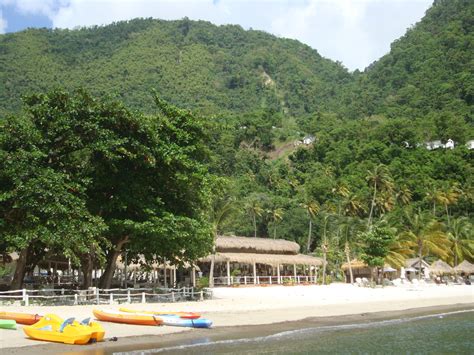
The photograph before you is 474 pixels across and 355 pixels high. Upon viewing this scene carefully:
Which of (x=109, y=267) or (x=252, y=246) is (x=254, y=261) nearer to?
(x=252, y=246)

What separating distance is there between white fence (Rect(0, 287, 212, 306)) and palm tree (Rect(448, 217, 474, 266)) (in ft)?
110

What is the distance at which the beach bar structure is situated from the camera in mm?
39938

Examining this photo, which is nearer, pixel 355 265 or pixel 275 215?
pixel 355 265

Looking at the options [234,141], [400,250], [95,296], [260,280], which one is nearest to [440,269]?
[400,250]

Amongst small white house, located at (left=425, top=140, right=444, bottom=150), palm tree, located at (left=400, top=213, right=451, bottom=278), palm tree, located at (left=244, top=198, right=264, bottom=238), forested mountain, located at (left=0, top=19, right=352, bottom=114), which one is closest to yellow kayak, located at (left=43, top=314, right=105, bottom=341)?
palm tree, located at (left=400, top=213, right=451, bottom=278)

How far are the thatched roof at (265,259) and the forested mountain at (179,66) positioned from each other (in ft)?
225

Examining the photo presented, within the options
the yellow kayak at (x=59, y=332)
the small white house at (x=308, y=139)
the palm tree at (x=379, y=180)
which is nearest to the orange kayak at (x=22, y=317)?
the yellow kayak at (x=59, y=332)

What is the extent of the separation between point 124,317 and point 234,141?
86.1 metres

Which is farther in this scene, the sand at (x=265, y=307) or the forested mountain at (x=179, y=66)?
the forested mountain at (x=179, y=66)

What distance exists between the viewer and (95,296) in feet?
77.2

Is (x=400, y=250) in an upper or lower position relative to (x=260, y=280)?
upper

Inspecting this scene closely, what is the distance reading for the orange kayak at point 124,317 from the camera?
18.5 metres

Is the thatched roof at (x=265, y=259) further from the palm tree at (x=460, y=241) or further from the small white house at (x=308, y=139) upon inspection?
the small white house at (x=308, y=139)

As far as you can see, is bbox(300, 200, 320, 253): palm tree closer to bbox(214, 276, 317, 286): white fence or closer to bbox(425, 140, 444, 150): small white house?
bbox(214, 276, 317, 286): white fence
